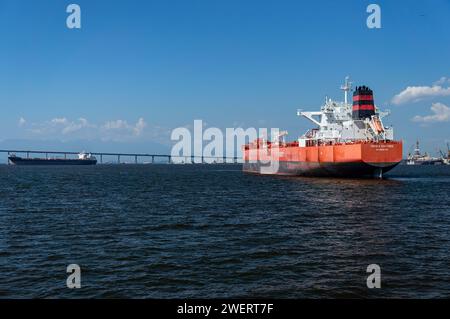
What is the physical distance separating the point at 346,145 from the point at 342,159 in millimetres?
1961

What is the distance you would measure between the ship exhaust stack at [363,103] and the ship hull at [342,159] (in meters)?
7.38

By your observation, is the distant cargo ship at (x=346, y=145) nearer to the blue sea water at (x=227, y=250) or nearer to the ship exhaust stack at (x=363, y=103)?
the ship exhaust stack at (x=363, y=103)

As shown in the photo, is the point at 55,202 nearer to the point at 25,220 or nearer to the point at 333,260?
the point at 25,220

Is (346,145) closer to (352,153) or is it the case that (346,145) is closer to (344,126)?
(352,153)

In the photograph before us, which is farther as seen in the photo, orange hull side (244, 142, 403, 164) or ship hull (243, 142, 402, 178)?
ship hull (243, 142, 402, 178)

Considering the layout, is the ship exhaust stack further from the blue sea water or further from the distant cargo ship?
the blue sea water

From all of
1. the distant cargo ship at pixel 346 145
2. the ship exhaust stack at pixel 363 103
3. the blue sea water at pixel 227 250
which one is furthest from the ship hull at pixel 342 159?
the blue sea water at pixel 227 250

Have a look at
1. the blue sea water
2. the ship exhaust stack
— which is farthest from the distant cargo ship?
the blue sea water

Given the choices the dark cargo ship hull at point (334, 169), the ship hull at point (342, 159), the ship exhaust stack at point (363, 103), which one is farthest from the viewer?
the ship exhaust stack at point (363, 103)

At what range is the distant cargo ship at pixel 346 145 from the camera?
48.9 meters

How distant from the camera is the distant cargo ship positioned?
48.9 meters

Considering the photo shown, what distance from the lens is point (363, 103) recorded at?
56.2 meters

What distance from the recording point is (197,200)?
35.2m
